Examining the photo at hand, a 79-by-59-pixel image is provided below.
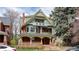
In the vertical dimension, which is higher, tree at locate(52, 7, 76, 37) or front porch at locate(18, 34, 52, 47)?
tree at locate(52, 7, 76, 37)

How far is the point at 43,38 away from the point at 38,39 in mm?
55

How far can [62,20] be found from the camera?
2.08 meters

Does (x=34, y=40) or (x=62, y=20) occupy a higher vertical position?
(x=62, y=20)

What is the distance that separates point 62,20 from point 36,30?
0.29 metres

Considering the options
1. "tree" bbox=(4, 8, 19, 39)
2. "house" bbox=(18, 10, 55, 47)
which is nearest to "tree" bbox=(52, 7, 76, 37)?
"house" bbox=(18, 10, 55, 47)

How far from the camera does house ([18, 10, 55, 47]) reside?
2.04 m

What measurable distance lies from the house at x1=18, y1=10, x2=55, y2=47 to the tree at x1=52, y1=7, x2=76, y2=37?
5 centimetres

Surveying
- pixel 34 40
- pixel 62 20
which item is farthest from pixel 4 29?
pixel 62 20

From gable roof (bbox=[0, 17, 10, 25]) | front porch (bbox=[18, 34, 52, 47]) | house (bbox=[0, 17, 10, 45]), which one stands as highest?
gable roof (bbox=[0, 17, 10, 25])

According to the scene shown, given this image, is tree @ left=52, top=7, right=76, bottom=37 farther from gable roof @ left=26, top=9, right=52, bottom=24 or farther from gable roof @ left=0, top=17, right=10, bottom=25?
gable roof @ left=0, top=17, right=10, bottom=25

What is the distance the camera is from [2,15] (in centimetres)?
204

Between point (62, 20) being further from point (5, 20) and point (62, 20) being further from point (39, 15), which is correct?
point (5, 20)

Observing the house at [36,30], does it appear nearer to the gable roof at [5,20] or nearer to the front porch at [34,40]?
the front porch at [34,40]
